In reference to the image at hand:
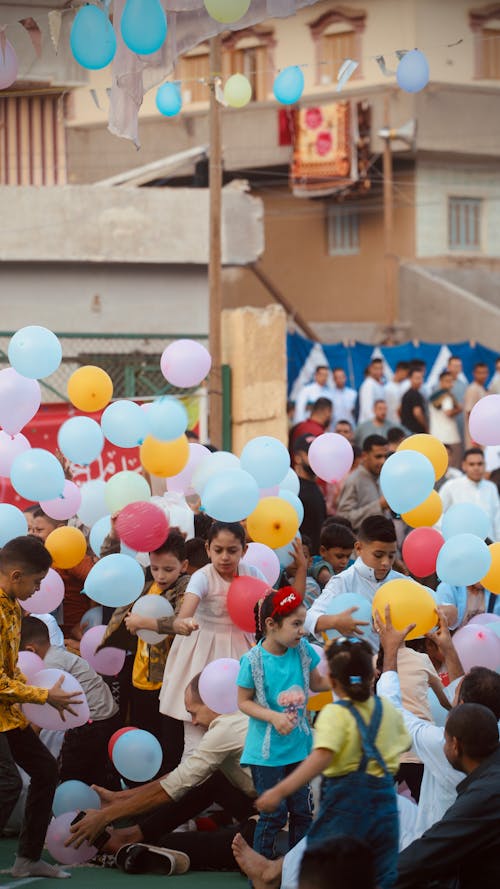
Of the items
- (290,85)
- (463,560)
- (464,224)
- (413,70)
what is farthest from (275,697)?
(464,224)

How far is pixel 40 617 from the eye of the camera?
733 centimetres

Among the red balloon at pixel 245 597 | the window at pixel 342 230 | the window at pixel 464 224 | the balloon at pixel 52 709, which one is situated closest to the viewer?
the balloon at pixel 52 709

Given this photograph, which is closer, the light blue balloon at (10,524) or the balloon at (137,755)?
the balloon at (137,755)

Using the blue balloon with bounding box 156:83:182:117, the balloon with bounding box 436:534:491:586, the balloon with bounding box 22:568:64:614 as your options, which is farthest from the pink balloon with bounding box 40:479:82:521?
the blue balloon with bounding box 156:83:182:117

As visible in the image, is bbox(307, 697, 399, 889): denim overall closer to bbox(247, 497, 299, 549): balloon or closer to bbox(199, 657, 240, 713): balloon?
bbox(199, 657, 240, 713): balloon

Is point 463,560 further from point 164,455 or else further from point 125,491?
point 125,491

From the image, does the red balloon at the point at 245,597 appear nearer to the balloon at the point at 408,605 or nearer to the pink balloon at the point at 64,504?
the balloon at the point at 408,605

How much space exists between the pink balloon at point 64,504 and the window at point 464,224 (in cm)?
2241

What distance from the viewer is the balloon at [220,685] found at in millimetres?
6512

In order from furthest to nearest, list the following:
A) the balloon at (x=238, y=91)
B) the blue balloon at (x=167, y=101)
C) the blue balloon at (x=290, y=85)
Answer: the balloon at (x=238, y=91) < the blue balloon at (x=167, y=101) < the blue balloon at (x=290, y=85)

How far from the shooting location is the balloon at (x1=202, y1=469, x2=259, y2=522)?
677 cm

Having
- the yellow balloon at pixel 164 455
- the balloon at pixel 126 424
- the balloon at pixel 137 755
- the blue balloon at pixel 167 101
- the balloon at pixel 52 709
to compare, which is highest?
the blue balloon at pixel 167 101

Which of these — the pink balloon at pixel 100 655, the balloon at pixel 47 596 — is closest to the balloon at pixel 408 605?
the pink balloon at pixel 100 655

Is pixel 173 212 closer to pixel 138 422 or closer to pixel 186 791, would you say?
pixel 138 422
